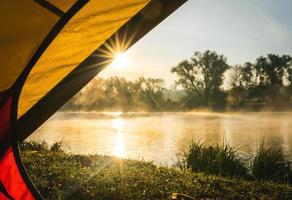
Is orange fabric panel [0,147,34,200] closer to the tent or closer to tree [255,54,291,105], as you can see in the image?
the tent

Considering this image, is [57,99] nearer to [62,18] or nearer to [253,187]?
[62,18]

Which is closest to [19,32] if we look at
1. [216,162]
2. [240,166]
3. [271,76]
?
[216,162]

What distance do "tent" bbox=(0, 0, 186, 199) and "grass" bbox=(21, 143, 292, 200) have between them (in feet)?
8.76

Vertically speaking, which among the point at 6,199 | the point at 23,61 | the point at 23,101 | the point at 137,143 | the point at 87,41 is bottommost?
the point at 137,143

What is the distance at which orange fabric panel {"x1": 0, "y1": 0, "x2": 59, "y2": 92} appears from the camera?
1798 mm

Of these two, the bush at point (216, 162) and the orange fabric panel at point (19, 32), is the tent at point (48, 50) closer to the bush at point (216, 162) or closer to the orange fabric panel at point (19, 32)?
the orange fabric panel at point (19, 32)

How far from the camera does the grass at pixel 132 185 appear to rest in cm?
553

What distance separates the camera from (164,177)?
6902mm

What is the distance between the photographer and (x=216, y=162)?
8.46 metres

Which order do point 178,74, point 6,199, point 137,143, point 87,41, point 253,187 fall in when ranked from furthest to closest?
point 178,74
point 137,143
point 253,187
point 87,41
point 6,199

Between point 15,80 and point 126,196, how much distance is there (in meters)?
3.63

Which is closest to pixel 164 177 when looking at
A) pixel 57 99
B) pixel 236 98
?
pixel 57 99

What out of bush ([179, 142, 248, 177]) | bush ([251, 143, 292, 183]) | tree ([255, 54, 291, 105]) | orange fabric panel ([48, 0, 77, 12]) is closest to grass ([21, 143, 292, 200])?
bush ([179, 142, 248, 177])

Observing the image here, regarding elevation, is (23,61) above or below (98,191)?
above
